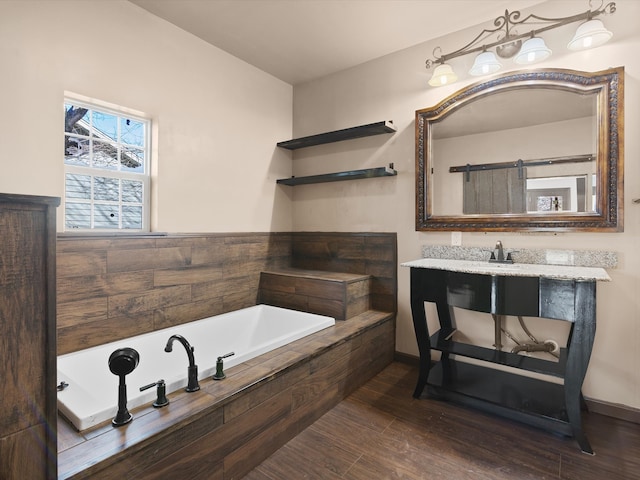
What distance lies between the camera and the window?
2.18 m

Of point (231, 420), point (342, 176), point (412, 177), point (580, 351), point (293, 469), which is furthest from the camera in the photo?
point (342, 176)

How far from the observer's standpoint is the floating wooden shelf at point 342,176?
115 inches

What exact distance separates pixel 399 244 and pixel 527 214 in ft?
3.19

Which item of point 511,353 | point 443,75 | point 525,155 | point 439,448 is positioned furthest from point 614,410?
point 443,75

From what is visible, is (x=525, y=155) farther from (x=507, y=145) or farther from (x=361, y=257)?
(x=361, y=257)

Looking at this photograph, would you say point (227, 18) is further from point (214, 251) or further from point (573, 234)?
point (573, 234)

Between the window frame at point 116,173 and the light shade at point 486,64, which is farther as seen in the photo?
the light shade at point 486,64

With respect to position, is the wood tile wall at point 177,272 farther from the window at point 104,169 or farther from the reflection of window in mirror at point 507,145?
the reflection of window in mirror at point 507,145

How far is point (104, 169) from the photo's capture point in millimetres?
2330

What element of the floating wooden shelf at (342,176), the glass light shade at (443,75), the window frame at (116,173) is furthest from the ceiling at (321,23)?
the floating wooden shelf at (342,176)

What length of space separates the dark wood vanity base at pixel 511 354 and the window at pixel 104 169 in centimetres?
203

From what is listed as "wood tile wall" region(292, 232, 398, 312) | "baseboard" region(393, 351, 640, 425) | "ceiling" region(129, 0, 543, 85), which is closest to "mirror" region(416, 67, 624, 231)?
"wood tile wall" region(292, 232, 398, 312)

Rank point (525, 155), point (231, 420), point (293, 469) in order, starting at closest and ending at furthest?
point (231, 420), point (293, 469), point (525, 155)

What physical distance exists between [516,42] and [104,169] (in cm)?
291
